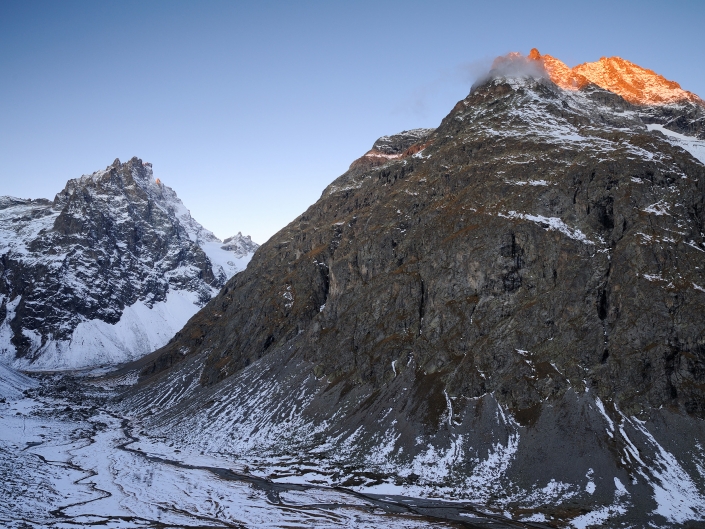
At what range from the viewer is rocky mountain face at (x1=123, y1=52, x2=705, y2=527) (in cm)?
8862

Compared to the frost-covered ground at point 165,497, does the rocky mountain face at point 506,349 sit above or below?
above

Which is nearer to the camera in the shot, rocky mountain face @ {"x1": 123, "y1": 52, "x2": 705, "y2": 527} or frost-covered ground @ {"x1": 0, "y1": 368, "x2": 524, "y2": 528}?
frost-covered ground @ {"x1": 0, "y1": 368, "x2": 524, "y2": 528}

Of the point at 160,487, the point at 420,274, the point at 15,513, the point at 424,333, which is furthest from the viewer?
the point at 420,274

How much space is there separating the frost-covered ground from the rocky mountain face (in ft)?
24.0

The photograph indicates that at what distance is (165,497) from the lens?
89188 mm

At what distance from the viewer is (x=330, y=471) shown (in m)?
103

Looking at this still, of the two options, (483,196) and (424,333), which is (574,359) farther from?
(483,196)

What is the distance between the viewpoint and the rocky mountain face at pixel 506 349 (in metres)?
88.6

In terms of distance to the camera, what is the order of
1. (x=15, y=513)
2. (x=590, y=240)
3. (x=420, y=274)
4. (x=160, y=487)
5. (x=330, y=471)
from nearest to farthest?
(x=15, y=513), (x=160, y=487), (x=330, y=471), (x=590, y=240), (x=420, y=274)

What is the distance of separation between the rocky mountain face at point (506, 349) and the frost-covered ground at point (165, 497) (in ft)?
24.0

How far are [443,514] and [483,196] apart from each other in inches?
3740

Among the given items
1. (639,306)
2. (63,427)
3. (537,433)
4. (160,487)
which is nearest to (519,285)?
(639,306)

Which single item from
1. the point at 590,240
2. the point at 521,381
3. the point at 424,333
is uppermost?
the point at 590,240

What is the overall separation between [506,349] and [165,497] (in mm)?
71786
